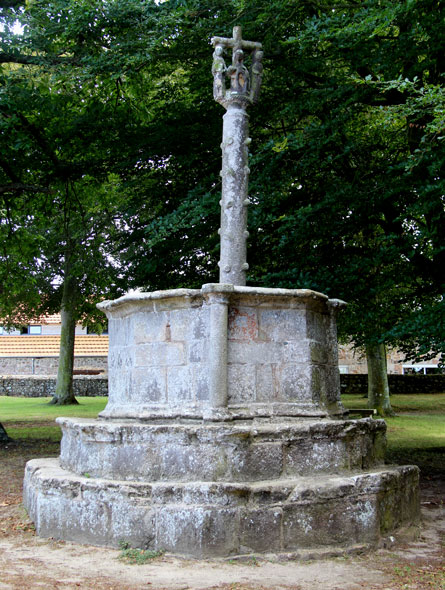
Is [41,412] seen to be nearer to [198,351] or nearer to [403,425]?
[403,425]

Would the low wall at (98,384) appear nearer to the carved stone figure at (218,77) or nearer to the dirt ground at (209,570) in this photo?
the carved stone figure at (218,77)

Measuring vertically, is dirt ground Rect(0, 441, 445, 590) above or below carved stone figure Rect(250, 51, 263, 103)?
below

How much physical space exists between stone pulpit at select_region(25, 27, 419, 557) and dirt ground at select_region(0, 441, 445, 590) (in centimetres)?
17

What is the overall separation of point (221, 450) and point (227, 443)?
77 millimetres

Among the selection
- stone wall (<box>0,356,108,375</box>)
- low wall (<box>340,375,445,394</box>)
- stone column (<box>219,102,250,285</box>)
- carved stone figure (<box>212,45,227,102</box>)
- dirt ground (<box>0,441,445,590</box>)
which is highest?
carved stone figure (<box>212,45,227,102</box>)

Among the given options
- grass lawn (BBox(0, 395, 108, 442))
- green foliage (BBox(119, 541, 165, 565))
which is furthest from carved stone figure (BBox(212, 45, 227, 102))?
grass lawn (BBox(0, 395, 108, 442))

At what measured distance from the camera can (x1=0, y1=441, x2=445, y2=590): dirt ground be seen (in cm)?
452

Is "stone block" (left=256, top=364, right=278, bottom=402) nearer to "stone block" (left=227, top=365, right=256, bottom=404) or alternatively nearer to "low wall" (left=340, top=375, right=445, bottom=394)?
"stone block" (left=227, top=365, right=256, bottom=404)

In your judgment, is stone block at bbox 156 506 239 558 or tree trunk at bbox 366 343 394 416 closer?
stone block at bbox 156 506 239 558

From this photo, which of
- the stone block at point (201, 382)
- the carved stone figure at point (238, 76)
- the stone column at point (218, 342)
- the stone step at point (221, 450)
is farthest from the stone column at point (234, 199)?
the stone step at point (221, 450)

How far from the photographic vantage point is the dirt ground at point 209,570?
14.8 ft

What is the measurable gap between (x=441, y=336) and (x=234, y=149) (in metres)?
3.59

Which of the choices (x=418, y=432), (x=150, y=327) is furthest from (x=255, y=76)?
(x=418, y=432)

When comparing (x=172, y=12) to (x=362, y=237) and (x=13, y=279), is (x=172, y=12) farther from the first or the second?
(x=13, y=279)
